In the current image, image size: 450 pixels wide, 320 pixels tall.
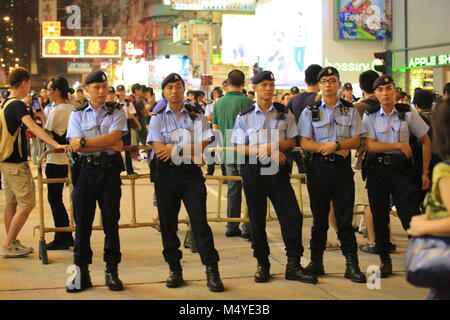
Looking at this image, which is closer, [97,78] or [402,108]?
[97,78]

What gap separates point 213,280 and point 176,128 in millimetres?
1473

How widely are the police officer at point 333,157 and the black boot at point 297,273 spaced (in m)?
0.14

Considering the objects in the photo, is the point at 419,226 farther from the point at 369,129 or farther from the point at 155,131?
the point at 155,131

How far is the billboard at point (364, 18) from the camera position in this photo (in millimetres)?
27922

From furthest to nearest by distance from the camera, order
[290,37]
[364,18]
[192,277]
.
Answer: [290,37]
[364,18]
[192,277]

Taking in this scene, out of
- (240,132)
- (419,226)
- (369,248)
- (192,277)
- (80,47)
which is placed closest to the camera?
(419,226)

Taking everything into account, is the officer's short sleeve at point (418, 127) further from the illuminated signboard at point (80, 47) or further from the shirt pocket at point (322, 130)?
the illuminated signboard at point (80, 47)

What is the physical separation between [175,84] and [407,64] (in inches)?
832

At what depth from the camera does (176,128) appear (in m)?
6.62

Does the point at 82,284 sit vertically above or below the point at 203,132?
below

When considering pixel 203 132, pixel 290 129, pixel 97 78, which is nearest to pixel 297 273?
pixel 290 129

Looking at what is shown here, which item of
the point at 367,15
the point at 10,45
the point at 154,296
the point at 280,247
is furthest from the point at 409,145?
the point at 10,45

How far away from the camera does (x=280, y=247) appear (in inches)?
332
